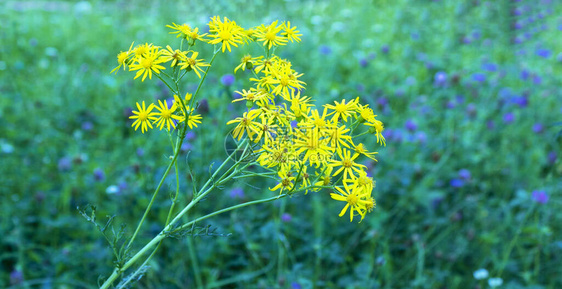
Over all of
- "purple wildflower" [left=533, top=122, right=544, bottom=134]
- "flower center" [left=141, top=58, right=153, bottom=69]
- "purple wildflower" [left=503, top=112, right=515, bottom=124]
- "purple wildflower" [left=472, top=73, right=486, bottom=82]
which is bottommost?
"flower center" [left=141, top=58, right=153, bottom=69]

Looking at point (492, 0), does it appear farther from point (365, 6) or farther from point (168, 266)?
point (168, 266)

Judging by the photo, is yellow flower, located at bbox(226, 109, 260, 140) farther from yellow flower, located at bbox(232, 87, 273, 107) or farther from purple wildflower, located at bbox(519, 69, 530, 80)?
purple wildflower, located at bbox(519, 69, 530, 80)

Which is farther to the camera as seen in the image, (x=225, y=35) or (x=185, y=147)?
(x=185, y=147)

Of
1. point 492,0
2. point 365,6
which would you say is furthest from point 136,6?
point 492,0

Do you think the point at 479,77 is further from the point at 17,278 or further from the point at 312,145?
the point at 17,278

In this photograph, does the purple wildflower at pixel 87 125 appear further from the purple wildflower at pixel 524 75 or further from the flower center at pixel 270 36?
the purple wildflower at pixel 524 75

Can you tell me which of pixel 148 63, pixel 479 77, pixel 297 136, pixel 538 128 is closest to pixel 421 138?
pixel 538 128

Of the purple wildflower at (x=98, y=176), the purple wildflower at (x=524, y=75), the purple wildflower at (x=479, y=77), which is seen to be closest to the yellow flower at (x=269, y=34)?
the purple wildflower at (x=98, y=176)

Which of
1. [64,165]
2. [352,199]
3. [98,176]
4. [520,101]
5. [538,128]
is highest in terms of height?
[520,101]

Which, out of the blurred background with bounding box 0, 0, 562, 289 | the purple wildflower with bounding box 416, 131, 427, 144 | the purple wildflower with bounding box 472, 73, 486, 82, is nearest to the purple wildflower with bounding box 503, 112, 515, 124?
the blurred background with bounding box 0, 0, 562, 289

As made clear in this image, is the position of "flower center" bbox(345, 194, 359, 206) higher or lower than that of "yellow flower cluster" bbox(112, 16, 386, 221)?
Result: lower
